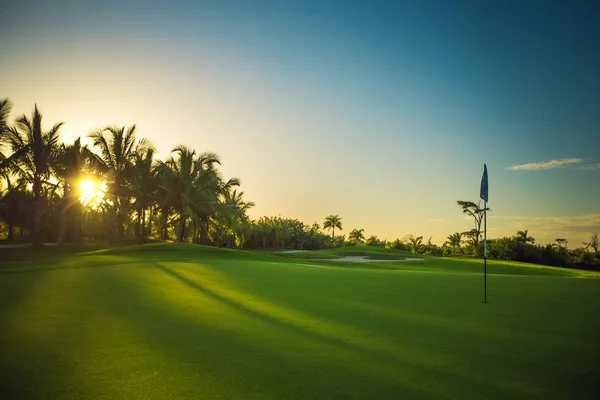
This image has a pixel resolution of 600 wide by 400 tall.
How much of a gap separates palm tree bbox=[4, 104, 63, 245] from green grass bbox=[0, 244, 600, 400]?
27.0 metres

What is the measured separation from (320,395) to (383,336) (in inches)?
87.3

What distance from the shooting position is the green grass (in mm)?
3533

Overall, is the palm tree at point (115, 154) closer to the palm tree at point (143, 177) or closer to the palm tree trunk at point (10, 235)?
the palm tree at point (143, 177)

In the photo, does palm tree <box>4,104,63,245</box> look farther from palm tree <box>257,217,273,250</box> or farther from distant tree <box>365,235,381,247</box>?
distant tree <box>365,235,381,247</box>

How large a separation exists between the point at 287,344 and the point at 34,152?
118 ft

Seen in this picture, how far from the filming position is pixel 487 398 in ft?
11.2

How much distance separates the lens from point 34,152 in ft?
103

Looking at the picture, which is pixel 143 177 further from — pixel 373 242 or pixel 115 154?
pixel 373 242

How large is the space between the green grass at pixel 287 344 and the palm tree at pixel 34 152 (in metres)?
27.0

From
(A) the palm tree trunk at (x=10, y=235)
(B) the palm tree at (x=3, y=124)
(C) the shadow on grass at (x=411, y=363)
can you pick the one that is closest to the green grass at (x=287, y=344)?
(C) the shadow on grass at (x=411, y=363)

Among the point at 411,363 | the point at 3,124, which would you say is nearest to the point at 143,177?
the point at 3,124

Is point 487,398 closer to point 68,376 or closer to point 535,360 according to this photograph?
point 535,360

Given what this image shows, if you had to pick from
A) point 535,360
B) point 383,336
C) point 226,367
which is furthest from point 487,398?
point 226,367

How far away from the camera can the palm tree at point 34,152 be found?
31.2 metres
